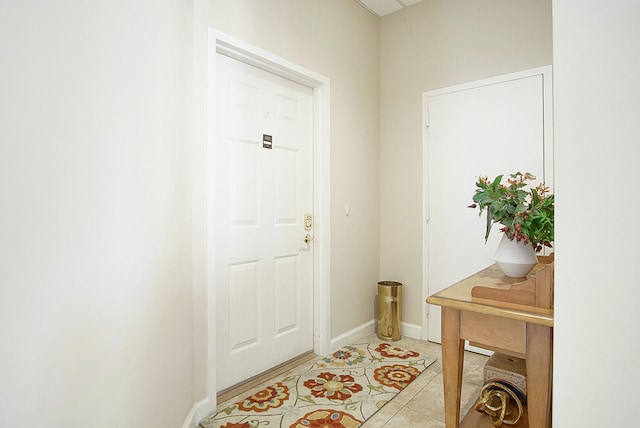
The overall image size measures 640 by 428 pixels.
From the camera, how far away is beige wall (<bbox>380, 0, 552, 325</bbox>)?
2693mm

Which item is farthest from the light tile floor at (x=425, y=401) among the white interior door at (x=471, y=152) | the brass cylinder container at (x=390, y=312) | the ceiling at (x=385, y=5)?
the ceiling at (x=385, y=5)

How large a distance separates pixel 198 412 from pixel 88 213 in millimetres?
1351

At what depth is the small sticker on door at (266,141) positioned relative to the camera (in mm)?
2416

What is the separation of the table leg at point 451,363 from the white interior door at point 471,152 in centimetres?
146

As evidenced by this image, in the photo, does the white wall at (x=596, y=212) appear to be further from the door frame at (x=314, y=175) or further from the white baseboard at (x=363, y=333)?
the white baseboard at (x=363, y=333)

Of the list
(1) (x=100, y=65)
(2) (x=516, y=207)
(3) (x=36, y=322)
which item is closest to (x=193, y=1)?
(1) (x=100, y=65)

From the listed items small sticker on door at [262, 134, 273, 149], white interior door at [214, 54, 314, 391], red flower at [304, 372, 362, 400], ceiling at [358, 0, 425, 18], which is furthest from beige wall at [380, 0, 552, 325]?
small sticker on door at [262, 134, 273, 149]

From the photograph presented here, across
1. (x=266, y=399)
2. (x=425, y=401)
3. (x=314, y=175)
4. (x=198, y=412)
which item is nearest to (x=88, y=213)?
(x=198, y=412)

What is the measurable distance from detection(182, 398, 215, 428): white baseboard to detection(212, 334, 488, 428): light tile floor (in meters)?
0.12

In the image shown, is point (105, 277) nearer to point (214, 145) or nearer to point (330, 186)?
point (214, 145)

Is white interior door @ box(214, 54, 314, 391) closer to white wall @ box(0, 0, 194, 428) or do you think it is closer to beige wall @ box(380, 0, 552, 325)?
white wall @ box(0, 0, 194, 428)

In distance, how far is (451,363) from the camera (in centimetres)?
157

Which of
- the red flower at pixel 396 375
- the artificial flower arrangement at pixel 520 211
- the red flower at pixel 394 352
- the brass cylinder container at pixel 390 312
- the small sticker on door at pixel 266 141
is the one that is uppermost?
the small sticker on door at pixel 266 141

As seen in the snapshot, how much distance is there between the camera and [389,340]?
310cm
